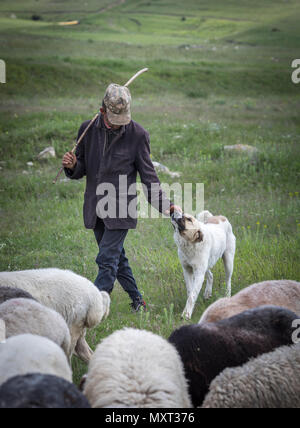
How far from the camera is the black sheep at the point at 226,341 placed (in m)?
3.38

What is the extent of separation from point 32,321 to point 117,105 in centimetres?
248

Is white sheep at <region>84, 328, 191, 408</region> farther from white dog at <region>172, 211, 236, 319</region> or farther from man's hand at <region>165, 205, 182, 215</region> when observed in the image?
white dog at <region>172, 211, 236, 319</region>

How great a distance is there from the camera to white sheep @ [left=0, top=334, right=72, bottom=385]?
9.69 ft

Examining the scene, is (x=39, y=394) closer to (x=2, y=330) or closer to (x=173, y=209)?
(x=2, y=330)

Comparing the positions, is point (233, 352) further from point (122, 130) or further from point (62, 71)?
point (62, 71)

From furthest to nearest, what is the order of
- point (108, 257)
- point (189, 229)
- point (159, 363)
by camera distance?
point (189, 229) < point (108, 257) < point (159, 363)

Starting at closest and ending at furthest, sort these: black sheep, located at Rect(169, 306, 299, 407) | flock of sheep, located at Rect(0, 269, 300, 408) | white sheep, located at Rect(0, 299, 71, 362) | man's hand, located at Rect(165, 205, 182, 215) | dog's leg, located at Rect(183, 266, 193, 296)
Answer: flock of sheep, located at Rect(0, 269, 300, 408) → black sheep, located at Rect(169, 306, 299, 407) → white sheep, located at Rect(0, 299, 71, 362) → man's hand, located at Rect(165, 205, 182, 215) → dog's leg, located at Rect(183, 266, 193, 296)

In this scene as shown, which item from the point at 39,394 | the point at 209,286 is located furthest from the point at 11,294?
the point at 209,286

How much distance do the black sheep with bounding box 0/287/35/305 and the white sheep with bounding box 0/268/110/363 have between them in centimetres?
30

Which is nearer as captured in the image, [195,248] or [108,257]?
[108,257]

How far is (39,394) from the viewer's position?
8.40ft

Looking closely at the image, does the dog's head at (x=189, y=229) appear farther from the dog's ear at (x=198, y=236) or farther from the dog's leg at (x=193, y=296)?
the dog's leg at (x=193, y=296)

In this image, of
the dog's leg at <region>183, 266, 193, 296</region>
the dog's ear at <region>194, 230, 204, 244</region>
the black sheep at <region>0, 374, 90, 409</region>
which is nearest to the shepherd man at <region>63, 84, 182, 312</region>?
the dog's ear at <region>194, 230, 204, 244</region>

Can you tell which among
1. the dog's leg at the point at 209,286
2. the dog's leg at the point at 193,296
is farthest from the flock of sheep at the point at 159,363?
the dog's leg at the point at 209,286
